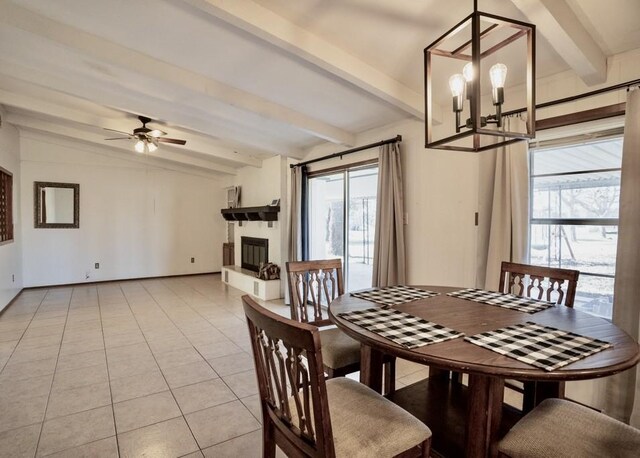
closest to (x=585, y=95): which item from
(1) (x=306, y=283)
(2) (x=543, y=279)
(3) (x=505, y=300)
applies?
(2) (x=543, y=279)

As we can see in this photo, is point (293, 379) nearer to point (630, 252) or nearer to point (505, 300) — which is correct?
point (505, 300)

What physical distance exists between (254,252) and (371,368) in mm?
5001

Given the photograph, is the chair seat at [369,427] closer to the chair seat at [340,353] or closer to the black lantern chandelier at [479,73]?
the chair seat at [340,353]

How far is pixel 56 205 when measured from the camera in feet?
20.6

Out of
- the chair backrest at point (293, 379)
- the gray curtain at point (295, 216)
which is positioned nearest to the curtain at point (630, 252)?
the chair backrest at point (293, 379)

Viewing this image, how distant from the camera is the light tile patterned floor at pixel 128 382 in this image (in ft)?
6.50

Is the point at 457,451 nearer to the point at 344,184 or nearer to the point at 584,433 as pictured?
the point at 584,433

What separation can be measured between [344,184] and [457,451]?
11.4 feet

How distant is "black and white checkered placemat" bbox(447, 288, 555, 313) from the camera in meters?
1.74

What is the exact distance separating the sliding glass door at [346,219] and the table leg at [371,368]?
8.24ft

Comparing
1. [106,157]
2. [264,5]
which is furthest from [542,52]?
[106,157]

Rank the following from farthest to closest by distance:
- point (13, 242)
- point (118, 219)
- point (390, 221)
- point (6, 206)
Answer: point (118, 219) < point (13, 242) < point (6, 206) < point (390, 221)

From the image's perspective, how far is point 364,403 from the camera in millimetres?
1362

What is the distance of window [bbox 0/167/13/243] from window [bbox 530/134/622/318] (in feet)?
21.3
